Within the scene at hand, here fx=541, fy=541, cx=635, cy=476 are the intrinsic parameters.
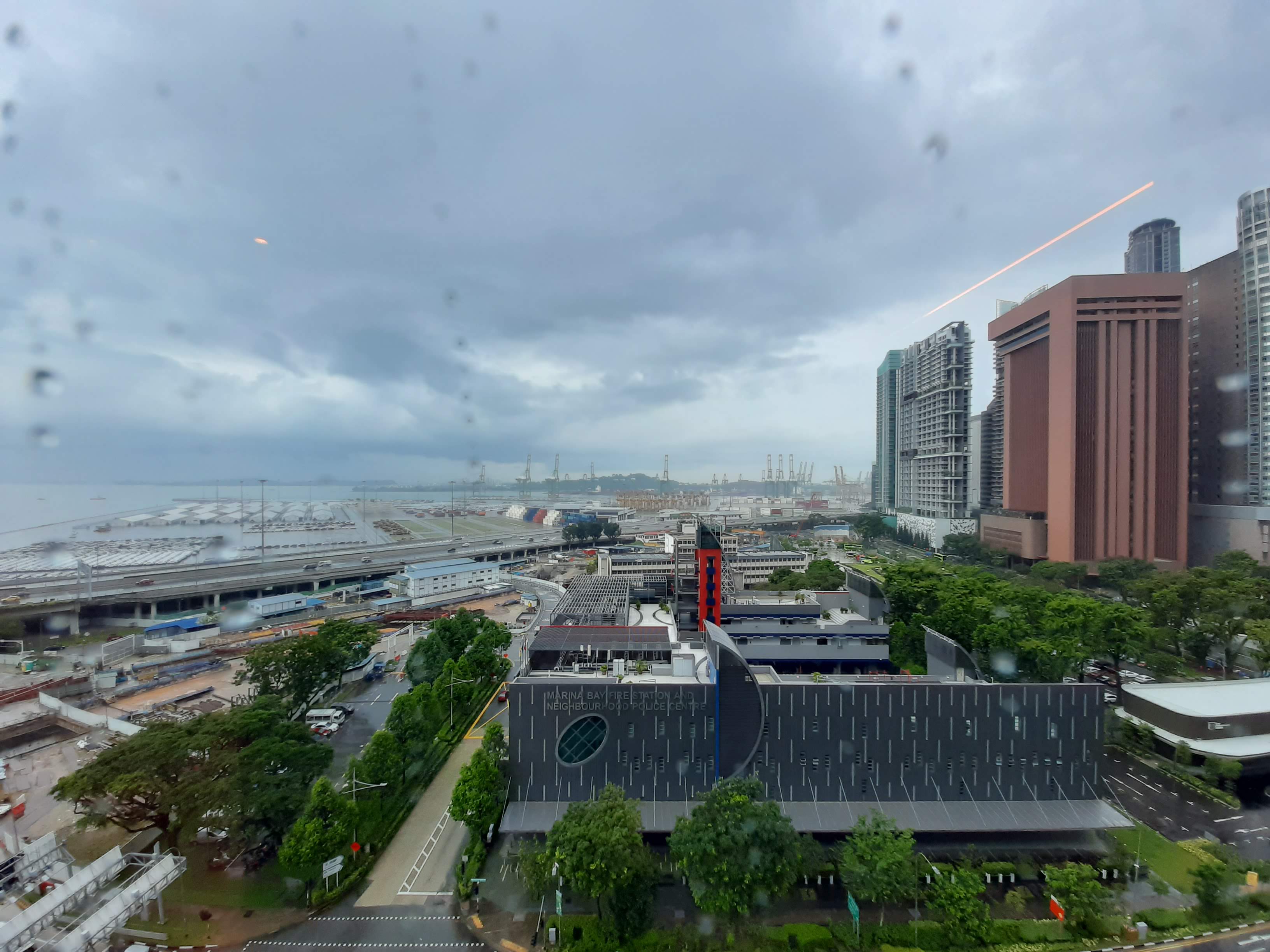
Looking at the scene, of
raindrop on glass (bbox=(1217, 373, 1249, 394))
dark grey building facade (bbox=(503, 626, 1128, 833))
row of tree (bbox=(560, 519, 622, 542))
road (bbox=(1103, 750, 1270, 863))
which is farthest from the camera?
row of tree (bbox=(560, 519, 622, 542))

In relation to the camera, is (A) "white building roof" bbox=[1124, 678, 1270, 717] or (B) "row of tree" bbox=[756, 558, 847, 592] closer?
(A) "white building roof" bbox=[1124, 678, 1270, 717]

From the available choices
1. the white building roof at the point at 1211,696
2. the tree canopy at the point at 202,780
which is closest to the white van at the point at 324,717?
the tree canopy at the point at 202,780

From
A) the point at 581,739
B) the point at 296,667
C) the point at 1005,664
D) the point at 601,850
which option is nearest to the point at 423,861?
the point at 581,739

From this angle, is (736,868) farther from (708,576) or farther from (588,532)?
(588,532)

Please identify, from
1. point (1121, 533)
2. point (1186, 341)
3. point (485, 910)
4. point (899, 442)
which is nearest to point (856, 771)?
point (485, 910)

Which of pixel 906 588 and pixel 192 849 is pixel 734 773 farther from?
pixel 906 588

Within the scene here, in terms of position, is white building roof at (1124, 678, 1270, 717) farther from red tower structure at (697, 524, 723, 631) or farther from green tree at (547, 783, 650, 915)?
green tree at (547, 783, 650, 915)

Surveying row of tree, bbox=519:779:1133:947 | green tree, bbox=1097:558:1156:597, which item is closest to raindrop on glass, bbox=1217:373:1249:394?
green tree, bbox=1097:558:1156:597
